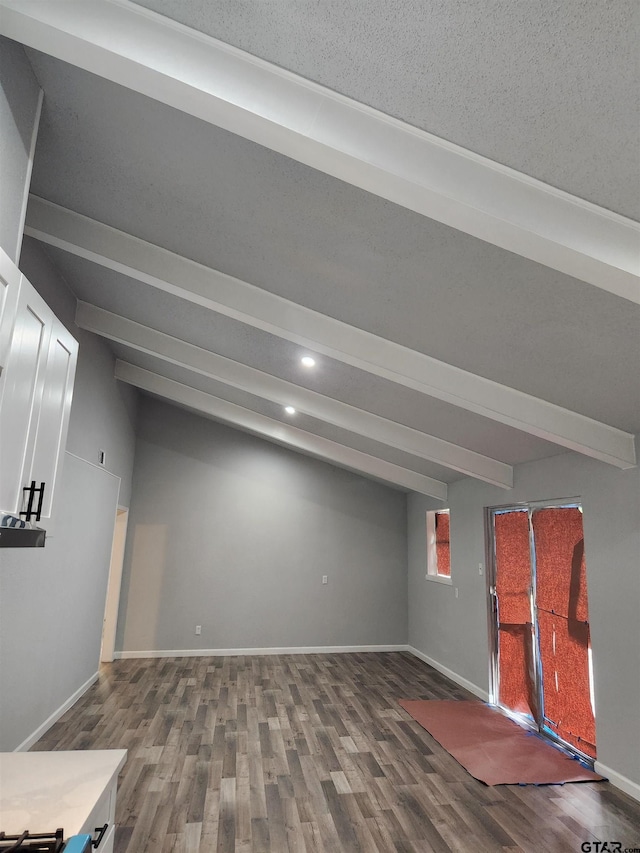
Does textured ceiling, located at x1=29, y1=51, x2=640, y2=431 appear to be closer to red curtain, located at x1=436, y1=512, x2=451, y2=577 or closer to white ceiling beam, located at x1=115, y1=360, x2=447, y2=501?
white ceiling beam, located at x1=115, y1=360, x2=447, y2=501

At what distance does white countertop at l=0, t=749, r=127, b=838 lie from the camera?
139 centimetres

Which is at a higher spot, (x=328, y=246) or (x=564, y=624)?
(x=328, y=246)

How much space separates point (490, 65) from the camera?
1330 millimetres

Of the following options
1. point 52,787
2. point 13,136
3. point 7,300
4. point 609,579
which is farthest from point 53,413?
point 609,579

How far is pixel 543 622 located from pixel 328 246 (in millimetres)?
3786

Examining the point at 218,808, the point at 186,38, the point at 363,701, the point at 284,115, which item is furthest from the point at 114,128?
the point at 363,701

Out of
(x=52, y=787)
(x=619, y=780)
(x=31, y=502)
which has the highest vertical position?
(x=31, y=502)

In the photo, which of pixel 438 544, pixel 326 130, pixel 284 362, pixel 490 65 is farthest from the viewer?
pixel 438 544

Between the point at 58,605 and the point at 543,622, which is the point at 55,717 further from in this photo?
the point at 543,622

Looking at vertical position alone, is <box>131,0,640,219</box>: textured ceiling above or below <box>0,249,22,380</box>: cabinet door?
above

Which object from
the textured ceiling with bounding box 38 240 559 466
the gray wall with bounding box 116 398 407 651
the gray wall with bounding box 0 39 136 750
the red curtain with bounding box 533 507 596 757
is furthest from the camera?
the gray wall with bounding box 116 398 407 651

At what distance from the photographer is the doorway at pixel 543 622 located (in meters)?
3.93

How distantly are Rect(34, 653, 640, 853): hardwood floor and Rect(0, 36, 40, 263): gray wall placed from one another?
298 centimetres

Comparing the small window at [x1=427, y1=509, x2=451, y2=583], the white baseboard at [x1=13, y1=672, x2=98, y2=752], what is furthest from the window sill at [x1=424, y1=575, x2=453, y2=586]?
the white baseboard at [x1=13, y1=672, x2=98, y2=752]
